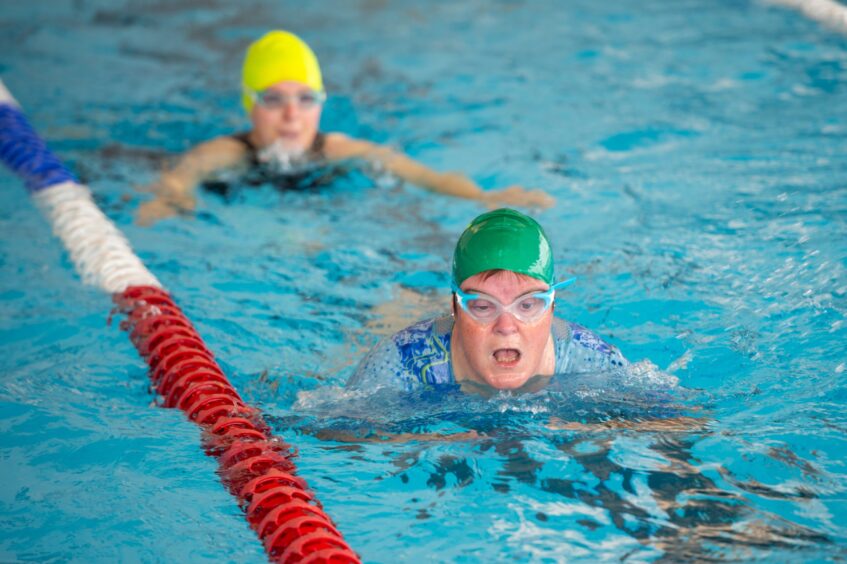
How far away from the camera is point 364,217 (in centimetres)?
648

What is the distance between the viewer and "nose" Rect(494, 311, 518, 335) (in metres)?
3.74

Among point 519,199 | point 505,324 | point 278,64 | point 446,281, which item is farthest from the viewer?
point 278,64

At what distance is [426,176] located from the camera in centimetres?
679

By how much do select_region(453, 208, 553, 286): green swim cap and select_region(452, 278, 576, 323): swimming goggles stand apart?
0.27ft

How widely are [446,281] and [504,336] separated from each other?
1894 mm

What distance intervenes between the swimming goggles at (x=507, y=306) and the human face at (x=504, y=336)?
1 cm

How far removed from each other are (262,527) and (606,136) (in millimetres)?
5155

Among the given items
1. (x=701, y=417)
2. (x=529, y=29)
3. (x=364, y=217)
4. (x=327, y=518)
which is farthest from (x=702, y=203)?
(x=529, y=29)

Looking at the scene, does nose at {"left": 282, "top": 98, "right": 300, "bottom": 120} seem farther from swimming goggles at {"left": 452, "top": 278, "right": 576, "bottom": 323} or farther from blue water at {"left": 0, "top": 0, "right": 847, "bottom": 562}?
swimming goggles at {"left": 452, "top": 278, "right": 576, "bottom": 323}

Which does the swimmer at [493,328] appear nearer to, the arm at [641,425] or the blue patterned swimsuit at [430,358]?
the blue patterned swimsuit at [430,358]

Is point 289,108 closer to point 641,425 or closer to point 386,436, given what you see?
point 386,436

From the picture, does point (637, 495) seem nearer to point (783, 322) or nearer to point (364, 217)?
point (783, 322)

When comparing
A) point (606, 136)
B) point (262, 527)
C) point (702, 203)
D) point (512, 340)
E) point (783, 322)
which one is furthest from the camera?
point (606, 136)

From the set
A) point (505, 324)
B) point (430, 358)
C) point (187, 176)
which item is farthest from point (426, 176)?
point (505, 324)
